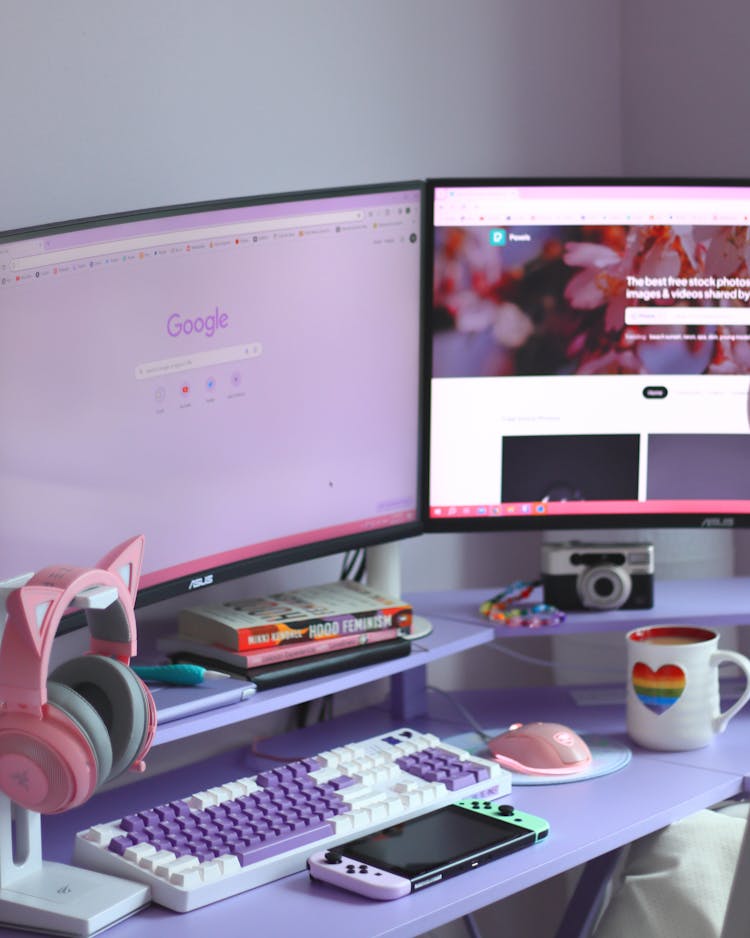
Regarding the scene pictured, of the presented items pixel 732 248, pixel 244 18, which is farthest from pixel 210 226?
pixel 732 248

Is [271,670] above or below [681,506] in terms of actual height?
below

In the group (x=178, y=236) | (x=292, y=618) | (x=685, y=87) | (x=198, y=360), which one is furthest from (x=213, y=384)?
(x=685, y=87)

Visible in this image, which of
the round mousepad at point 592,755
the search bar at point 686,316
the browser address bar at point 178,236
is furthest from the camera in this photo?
the search bar at point 686,316

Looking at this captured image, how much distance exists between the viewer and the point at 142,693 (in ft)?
3.44

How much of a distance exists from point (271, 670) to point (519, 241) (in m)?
0.57

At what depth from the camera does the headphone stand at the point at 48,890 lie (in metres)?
1.03

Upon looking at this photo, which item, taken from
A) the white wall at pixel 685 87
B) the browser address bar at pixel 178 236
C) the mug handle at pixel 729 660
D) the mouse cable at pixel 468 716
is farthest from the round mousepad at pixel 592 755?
the white wall at pixel 685 87

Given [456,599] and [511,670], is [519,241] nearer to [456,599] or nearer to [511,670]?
[456,599]

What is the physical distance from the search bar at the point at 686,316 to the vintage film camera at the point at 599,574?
0.87 feet

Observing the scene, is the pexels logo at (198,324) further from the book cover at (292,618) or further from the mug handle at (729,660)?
the mug handle at (729,660)

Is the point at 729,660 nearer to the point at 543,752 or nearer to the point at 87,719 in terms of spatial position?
the point at 543,752

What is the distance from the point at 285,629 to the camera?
1390mm

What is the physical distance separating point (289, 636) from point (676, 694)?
1.32 feet

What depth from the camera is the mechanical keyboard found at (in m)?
1.08
